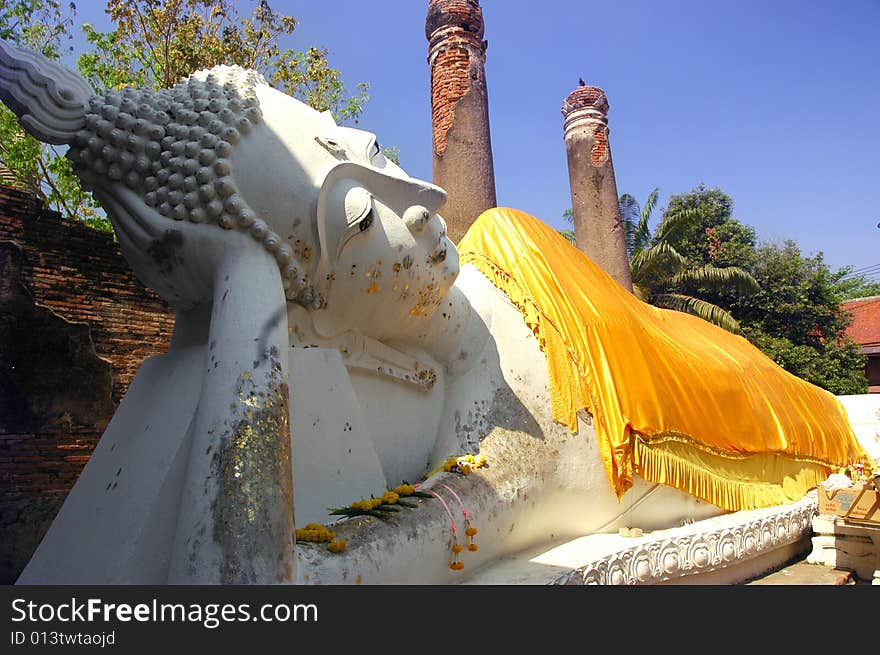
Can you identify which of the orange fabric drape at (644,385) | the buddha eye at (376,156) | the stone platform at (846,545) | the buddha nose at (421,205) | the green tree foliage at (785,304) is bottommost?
the stone platform at (846,545)

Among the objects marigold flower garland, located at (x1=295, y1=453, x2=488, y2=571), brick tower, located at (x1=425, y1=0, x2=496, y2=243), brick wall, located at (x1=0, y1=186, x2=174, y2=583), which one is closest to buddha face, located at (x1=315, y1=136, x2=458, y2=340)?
marigold flower garland, located at (x1=295, y1=453, x2=488, y2=571)

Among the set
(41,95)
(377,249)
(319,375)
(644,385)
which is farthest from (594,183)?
(41,95)

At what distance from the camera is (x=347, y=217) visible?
6.39 ft

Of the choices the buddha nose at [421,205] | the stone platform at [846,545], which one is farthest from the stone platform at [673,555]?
the buddha nose at [421,205]

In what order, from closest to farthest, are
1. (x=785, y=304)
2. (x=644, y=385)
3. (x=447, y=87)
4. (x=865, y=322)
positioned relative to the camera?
1. (x=644, y=385)
2. (x=447, y=87)
3. (x=785, y=304)
4. (x=865, y=322)

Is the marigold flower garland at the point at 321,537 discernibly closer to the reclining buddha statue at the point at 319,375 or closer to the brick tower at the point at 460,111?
the reclining buddha statue at the point at 319,375

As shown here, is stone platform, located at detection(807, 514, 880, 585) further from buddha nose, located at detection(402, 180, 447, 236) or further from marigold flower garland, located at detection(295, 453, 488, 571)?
buddha nose, located at detection(402, 180, 447, 236)

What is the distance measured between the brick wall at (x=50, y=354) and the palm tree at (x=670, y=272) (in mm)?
9545

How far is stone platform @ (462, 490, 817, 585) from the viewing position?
85.7 inches

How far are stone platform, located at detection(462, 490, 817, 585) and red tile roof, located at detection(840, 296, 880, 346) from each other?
1395 cm

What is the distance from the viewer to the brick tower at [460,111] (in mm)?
6801

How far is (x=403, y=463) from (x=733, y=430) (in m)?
1.95

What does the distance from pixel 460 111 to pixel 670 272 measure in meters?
7.42

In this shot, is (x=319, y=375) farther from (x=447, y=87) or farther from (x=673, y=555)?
(x=447, y=87)
